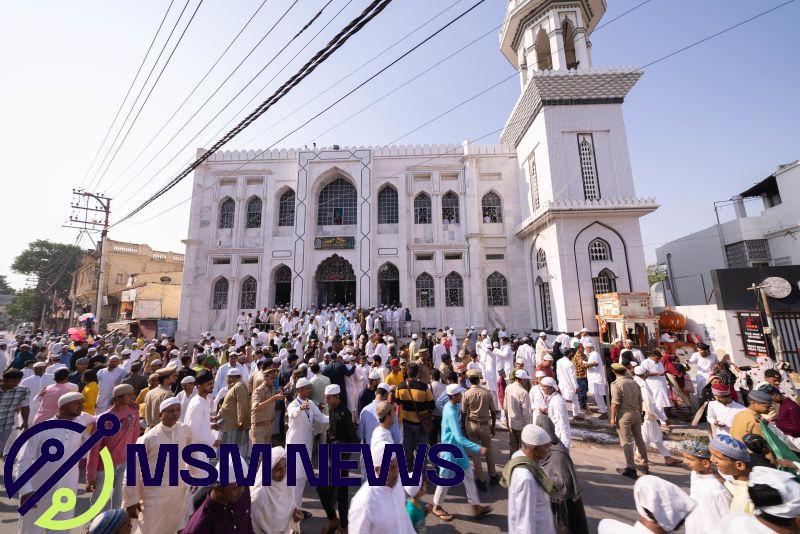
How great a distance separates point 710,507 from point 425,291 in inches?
591

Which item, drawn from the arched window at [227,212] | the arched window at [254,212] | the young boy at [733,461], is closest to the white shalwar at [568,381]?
the young boy at [733,461]

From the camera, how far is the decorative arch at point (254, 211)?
1825 cm

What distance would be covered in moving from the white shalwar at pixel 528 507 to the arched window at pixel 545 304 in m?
13.2

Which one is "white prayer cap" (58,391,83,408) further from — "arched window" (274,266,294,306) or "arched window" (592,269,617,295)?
"arched window" (274,266,294,306)

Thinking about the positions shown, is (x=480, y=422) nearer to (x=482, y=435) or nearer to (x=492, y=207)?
(x=482, y=435)

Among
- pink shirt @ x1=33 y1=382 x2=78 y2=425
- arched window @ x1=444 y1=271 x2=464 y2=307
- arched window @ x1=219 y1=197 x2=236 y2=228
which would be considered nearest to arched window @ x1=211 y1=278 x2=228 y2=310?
arched window @ x1=219 y1=197 x2=236 y2=228

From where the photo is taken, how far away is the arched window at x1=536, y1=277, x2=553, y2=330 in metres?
14.6

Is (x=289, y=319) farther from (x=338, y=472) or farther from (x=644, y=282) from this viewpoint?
(x=644, y=282)

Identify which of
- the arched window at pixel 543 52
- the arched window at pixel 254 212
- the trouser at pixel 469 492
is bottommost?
the trouser at pixel 469 492

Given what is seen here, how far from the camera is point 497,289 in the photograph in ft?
56.0

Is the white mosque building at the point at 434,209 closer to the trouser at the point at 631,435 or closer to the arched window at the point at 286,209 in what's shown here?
the arched window at the point at 286,209

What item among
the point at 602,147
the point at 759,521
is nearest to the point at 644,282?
the point at 602,147

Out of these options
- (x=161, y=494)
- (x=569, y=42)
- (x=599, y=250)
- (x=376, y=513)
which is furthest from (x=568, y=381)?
(x=569, y=42)

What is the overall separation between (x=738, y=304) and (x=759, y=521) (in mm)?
11318
